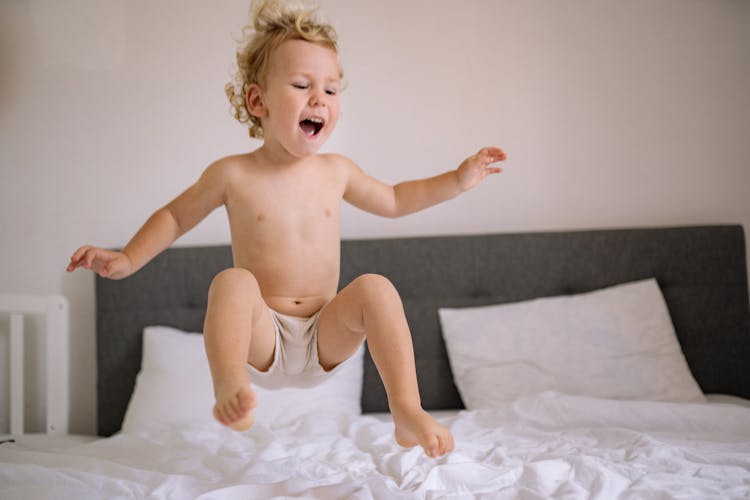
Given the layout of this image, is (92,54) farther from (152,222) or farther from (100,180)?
(152,222)

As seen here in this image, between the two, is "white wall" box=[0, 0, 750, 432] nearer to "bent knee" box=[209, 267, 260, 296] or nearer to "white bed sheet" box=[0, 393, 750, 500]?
"white bed sheet" box=[0, 393, 750, 500]

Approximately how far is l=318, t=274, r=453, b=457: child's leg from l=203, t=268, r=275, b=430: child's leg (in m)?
0.15

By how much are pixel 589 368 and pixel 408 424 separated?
116cm

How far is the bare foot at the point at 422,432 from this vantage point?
1.17 meters

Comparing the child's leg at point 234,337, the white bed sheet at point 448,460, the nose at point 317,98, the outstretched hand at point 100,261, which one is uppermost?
the nose at point 317,98

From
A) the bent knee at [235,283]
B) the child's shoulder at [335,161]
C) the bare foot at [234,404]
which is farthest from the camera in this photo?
the child's shoulder at [335,161]

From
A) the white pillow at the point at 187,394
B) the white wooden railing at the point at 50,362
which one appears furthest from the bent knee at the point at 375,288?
the white wooden railing at the point at 50,362

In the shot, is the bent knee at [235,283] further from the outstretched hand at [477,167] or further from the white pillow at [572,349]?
Answer: the white pillow at [572,349]

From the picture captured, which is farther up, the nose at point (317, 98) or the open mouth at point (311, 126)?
the nose at point (317, 98)

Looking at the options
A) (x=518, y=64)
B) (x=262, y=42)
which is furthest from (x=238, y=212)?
(x=518, y=64)

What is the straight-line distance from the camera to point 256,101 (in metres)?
1.50

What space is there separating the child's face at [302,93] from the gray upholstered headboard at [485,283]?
0.98m

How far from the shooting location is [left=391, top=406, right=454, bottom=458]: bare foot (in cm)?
117

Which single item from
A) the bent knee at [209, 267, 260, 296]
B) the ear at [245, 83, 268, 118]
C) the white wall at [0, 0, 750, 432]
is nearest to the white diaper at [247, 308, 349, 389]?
the bent knee at [209, 267, 260, 296]
